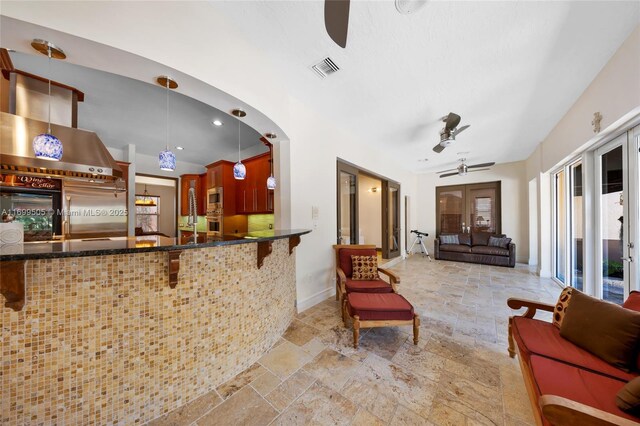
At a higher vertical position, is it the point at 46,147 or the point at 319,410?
the point at 46,147

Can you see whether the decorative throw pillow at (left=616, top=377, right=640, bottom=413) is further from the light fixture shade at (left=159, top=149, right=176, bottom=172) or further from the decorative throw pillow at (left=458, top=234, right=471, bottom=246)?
the decorative throw pillow at (left=458, top=234, right=471, bottom=246)

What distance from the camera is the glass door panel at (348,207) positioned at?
3945 mm

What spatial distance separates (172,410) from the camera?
148 centimetres

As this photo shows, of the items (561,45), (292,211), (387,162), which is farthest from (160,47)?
(387,162)

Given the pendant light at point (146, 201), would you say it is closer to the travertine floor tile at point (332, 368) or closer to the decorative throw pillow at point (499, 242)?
the travertine floor tile at point (332, 368)

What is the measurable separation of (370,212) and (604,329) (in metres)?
5.85

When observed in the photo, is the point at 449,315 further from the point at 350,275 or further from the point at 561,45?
the point at 561,45

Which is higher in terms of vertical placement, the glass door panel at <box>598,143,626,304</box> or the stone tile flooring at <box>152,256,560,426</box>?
the glass door panel at <box>598,143,626,304</box>

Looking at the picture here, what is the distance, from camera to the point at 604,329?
1.40m

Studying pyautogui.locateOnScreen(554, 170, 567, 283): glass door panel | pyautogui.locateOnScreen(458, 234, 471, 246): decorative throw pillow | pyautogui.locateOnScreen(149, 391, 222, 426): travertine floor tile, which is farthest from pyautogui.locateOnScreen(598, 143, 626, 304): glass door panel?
pyautogui.locateOnScreen(149, 391, 222, 426): travertine floor tile

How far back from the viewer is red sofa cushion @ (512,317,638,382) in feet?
4.29

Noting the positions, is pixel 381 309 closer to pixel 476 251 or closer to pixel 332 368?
pixel 332 368

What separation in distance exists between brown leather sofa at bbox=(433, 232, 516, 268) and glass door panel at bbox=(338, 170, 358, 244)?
374 cm

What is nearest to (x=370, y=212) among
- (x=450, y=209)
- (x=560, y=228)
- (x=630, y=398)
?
(x=450, y=209)
